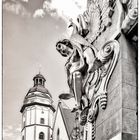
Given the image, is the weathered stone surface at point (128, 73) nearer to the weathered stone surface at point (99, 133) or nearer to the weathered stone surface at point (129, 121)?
the weathered stone surface at point (129, 121)

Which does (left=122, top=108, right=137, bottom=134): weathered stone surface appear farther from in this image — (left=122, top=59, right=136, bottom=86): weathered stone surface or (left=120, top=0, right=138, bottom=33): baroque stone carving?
(left=120, top=0, right=138, bottom=33): baroque stone carving

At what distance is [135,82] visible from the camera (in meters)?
8.12

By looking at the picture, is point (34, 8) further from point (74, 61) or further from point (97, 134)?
point (97, 134)

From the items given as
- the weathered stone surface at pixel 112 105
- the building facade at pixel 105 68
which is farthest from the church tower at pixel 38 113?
the weathered stone surface at pixel 112 105

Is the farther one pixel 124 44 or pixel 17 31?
pixel 17 31

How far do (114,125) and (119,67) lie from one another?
38.8 inches

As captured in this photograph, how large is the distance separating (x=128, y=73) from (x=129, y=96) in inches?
17.5

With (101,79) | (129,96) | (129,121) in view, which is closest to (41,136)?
(101,79)

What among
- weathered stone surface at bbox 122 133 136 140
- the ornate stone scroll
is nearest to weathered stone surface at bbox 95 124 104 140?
weathered stone surface at bbox 122 133 136 140

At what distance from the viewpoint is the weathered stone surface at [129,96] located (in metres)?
7.80

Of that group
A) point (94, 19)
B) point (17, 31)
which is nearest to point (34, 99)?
point (17, 31)

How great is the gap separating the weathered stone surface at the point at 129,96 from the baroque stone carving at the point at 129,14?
3.36 ft

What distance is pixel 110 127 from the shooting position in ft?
26.3

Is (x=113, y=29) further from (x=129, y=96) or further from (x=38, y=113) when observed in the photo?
(x=38, y=113)
